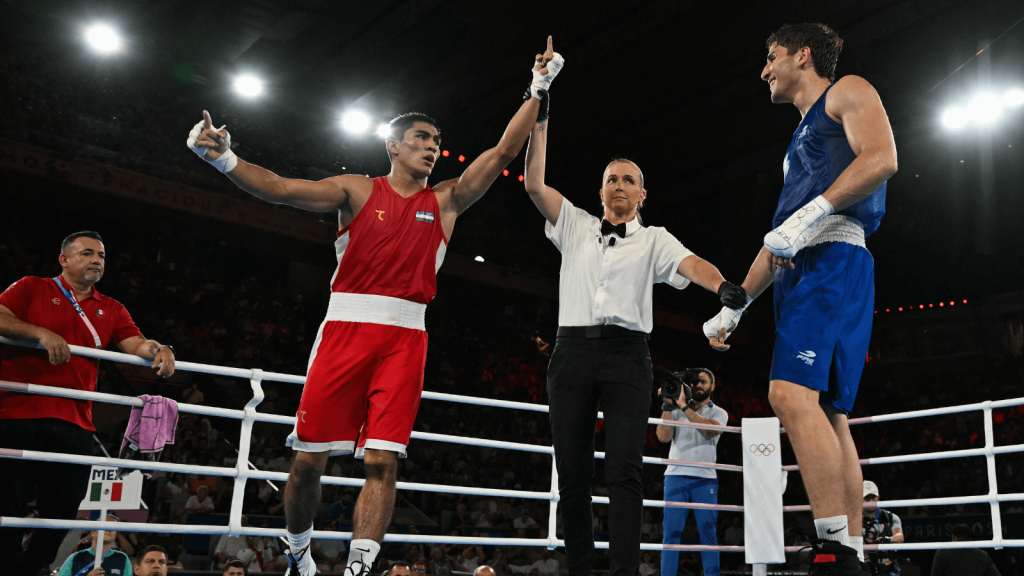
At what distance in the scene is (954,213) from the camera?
15.5 metres

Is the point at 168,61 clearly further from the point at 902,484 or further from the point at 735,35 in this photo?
the point at 902,484

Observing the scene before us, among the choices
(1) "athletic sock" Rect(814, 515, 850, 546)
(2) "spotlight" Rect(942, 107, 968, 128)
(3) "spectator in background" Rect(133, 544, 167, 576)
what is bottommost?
(3) "spectator in background" Rect(133, 544, 167, 576)

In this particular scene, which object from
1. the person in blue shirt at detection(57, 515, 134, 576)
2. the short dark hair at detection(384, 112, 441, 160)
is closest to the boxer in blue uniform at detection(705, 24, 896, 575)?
the short dark hair at detection(384, 112, 441, 160)

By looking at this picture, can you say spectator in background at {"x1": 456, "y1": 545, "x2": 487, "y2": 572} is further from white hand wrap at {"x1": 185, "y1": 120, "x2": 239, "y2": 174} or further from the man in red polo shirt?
white hand wrap at {"x1": 185, "y1": 120, "x2": 239, "y2": 174}

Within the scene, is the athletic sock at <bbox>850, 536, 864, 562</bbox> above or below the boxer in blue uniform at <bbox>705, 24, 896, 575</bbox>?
below

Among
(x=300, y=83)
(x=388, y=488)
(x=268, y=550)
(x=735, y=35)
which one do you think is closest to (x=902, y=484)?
(x=735, y=35)

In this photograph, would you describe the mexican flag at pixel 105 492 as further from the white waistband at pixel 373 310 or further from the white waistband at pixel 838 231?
the white waistband at pixel 838 231

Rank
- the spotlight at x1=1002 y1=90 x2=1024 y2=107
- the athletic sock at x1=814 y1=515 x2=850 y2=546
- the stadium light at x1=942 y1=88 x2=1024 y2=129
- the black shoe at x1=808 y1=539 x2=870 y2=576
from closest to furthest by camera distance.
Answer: the black shoe at x1=808 y1=539 x2=870 y2=576, the athletic sock at x1=814 y1=515 x2=850 y2=546, the spotlight at x1=1002 y1=90 x2=1024 y2=107, the stadium light at x1=942 y1=88 x2=1024 y2=129

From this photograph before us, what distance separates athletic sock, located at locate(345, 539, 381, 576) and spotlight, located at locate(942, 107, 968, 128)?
516 inches

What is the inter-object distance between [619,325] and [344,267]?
3.58 ft

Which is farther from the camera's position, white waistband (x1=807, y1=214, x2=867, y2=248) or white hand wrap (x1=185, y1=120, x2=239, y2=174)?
white hand wrap (x1=185, y1=120, x2=239, y2=174)

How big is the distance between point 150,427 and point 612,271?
210cm

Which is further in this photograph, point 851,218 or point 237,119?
point 237,119

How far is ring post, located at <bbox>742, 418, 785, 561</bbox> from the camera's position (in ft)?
13.3
